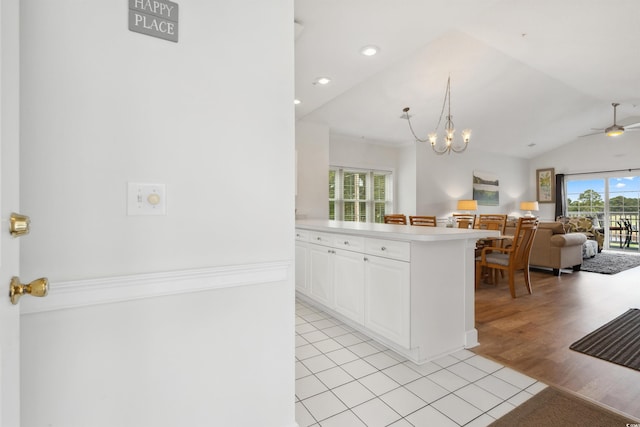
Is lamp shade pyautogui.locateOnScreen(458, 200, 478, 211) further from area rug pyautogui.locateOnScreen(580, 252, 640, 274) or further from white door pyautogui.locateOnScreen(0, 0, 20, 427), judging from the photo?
white door pyautogui.locateOnScreen(0, 0, 20, 427)

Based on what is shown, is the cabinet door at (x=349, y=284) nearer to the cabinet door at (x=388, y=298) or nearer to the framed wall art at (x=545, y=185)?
the cabinet door at (x=388, y=298)

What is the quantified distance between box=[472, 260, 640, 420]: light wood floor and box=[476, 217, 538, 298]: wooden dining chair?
31 cm

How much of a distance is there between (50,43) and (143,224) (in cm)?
61

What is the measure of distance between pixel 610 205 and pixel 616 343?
25.7 ft

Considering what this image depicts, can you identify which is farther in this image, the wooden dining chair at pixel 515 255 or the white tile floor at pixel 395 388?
the wooden dining chair at pixel 515 255

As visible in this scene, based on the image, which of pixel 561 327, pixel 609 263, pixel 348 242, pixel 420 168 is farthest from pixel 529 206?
pixel 348 242

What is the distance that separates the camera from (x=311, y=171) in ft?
18.2

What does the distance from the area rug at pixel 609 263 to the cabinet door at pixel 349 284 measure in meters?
4.94

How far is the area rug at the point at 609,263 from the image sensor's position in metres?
5.34

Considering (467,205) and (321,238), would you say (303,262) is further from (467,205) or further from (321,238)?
(467,205)

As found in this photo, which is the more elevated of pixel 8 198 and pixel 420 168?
pixel 420 168

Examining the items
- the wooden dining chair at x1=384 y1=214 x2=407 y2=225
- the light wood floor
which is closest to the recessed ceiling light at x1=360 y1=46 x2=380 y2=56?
the wooden dining chair at x1=384 y1=214 x2=407 y2=225

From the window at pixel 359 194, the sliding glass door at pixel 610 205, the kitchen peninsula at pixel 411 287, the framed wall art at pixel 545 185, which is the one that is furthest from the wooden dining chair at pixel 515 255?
the framed wall art at pixel 545 185

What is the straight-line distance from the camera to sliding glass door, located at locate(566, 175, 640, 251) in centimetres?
781
